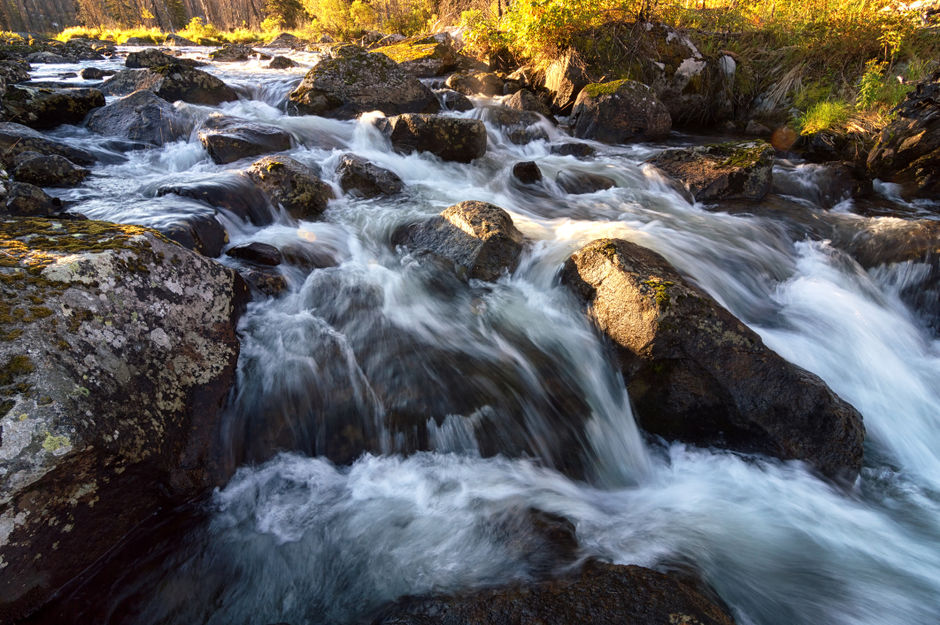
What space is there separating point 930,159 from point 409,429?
867 centimetres

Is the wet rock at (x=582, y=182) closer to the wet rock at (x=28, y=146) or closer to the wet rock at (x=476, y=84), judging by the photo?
the wet rock at (x=476, y=84)

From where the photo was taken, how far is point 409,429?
3199 millimetres

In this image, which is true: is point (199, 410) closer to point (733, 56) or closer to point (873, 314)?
point (873, 314)

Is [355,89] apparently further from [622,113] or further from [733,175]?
[733,175]

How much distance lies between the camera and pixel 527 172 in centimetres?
729

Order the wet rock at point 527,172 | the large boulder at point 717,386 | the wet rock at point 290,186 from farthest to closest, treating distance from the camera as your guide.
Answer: the wet rock at point 527,172
the wet rock at point 290,186
the large boulder at point 717,386

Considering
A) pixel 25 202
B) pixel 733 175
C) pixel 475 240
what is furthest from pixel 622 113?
pixel 25 202

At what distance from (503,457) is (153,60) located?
14517 millimetres

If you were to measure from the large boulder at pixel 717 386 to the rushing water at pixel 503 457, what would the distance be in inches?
6.4

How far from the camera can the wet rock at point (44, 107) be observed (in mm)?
7603

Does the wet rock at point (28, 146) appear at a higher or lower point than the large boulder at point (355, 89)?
lower

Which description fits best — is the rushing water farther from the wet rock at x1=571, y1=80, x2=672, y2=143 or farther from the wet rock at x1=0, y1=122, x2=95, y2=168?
the wet rock at x1=571, y1=80, x2=672, y2=143

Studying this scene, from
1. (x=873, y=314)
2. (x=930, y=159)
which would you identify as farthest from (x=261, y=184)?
(x=930, y=159)

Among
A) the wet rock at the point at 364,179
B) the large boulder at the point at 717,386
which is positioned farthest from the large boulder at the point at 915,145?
the wet rock at the point at 364,179
